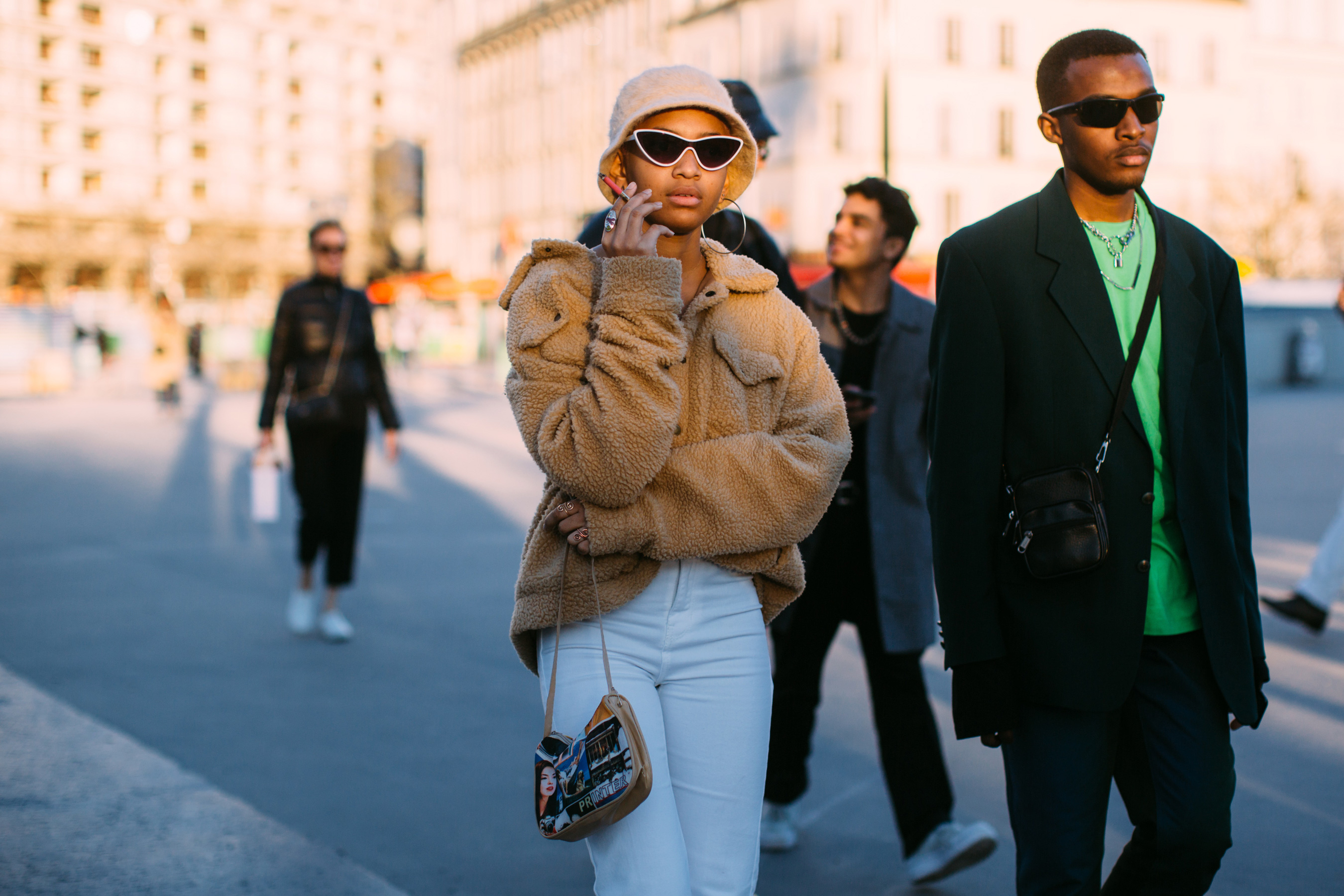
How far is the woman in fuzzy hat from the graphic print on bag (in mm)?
62

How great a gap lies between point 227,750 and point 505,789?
1.09 meters

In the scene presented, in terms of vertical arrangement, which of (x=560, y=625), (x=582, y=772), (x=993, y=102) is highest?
(x=993, y=102)

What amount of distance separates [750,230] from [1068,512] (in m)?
1.77

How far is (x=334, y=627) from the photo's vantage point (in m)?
6.43

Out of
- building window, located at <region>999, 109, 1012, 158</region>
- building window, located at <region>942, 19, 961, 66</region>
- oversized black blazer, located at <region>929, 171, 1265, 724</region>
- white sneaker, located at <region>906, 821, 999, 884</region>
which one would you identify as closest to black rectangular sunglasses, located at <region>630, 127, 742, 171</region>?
oversized black blazer, located at <region>929, 171, 1265, 724</region>

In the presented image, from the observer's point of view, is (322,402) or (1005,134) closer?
(322,402)

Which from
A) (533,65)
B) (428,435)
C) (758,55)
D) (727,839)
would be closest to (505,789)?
(727,839)

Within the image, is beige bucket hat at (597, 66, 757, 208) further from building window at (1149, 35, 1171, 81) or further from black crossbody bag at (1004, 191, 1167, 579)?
building window at (1149, 35, 1171, 81)

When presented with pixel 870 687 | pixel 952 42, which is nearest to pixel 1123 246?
pixel 870 687

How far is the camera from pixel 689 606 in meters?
2.26

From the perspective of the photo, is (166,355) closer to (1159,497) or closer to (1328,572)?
(1328,572)

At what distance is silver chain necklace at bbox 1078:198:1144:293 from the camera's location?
2465 mm

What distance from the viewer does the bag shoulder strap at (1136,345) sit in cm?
233

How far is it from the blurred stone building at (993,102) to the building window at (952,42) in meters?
0.06
